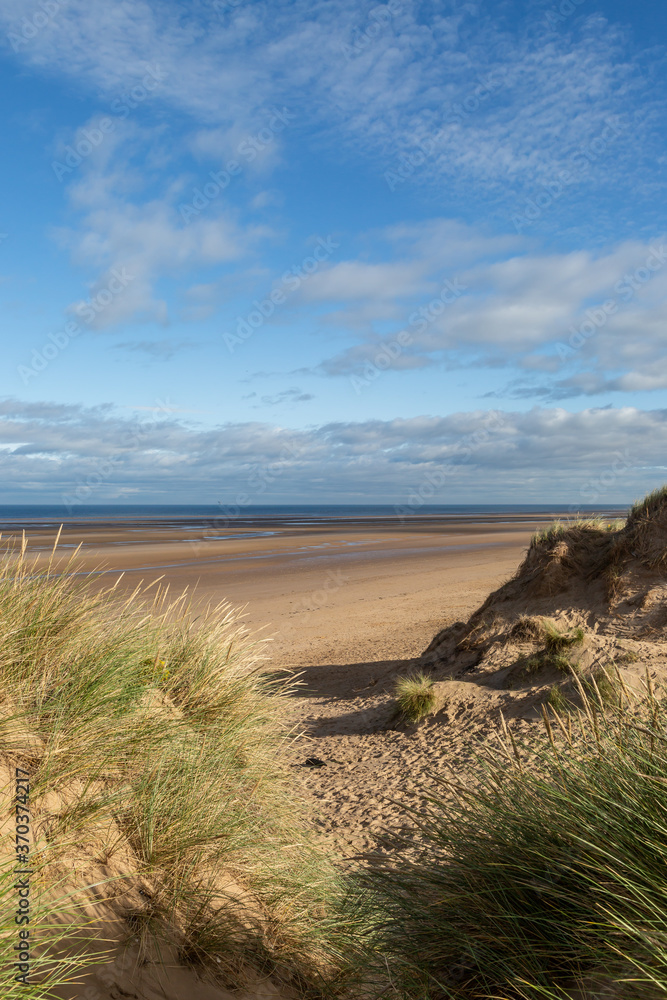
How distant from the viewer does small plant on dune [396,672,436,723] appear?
7.89 metres

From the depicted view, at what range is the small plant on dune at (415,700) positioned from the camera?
25.9 feet

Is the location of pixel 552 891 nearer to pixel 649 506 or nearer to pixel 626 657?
pixel 626 657

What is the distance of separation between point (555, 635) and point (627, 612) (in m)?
1.39

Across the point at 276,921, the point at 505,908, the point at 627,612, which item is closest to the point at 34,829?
the point at 276,921

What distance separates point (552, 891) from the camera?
229cm

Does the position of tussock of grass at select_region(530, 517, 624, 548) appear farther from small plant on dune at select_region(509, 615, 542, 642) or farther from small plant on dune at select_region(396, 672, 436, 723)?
small plant on dune at select_region(396, 672, 436, 723)

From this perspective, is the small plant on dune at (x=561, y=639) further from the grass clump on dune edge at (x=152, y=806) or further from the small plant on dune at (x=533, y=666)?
the grass clump on dune edge at (x=152, y=806)

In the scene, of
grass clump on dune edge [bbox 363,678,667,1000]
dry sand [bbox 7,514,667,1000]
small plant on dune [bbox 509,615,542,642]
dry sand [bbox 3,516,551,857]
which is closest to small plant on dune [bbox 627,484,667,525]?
dry sand [bbox 7,514,667,1000]

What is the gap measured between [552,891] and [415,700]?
5.79 m

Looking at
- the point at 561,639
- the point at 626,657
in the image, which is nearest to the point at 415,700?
the point at 561,639

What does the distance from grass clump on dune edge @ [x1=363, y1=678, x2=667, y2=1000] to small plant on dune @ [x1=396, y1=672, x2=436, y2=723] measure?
16.3 ft

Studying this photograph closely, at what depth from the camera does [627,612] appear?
8.52 meters

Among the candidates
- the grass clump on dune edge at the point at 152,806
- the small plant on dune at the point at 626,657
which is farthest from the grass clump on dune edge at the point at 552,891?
the small plant on dune at the point at 626,657

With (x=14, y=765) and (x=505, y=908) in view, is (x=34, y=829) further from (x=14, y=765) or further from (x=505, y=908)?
(x=505, y=908)
